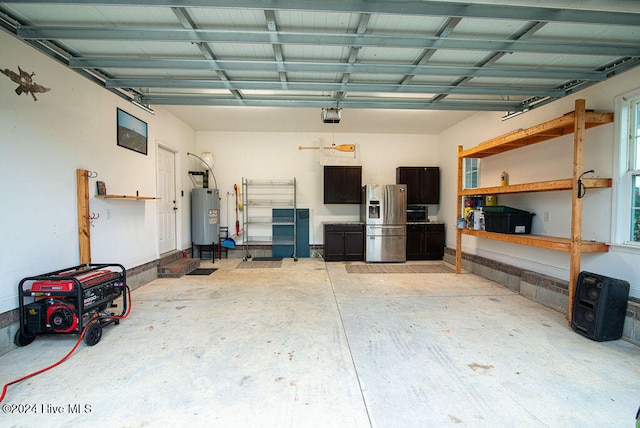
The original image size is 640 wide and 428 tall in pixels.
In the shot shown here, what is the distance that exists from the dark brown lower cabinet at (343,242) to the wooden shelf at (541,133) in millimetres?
2646

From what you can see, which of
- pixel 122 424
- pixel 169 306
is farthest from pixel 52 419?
pixel 169 306

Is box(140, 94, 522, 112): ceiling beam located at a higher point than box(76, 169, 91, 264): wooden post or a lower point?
higher

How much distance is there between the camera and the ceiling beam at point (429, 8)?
192 cm

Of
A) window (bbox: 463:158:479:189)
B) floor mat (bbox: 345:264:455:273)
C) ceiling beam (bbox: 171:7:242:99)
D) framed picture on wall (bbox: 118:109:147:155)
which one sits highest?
ceiling beam (bbox: 171:7:242:99)

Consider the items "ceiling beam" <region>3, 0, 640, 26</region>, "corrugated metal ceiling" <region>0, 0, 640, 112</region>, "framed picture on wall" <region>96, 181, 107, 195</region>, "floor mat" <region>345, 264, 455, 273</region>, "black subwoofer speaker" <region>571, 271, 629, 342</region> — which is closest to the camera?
"ceiling beam" <region>3, 0, 640, 26</region>

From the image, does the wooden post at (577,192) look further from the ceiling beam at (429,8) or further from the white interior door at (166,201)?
the white interior door at (166,201)

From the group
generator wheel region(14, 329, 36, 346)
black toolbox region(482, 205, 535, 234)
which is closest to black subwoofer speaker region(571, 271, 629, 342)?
black toolbox region(482, 205, 535, 234)

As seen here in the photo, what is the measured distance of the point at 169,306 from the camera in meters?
3.49

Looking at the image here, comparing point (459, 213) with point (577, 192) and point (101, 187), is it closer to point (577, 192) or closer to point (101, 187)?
point (577, 192)

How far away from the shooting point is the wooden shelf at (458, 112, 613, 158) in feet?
9.52

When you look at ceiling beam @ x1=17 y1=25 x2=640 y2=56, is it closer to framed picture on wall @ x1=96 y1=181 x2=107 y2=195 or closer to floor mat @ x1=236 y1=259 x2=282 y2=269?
framed picture on wall @ x1=96 y1=181 x2=107 y2=195

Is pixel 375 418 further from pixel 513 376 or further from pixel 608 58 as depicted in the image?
pixel 608 58

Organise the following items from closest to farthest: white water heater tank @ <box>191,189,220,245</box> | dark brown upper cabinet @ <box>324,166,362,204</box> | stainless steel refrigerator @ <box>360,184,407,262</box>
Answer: white water heater tank @ <box>191,189,220,245</box>, stainless steel refrigerator @ <box>360,184,407,262</box>, dark brown upper cabinet @ <box>324,166,362,204</box>

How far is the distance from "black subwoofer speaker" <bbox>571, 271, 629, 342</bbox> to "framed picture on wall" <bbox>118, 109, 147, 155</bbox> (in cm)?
593
